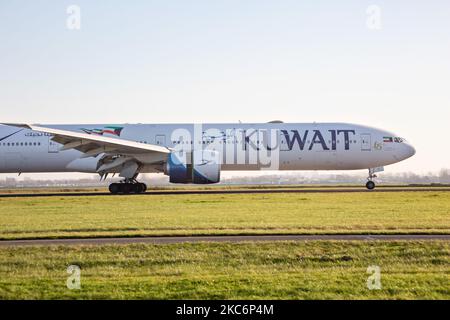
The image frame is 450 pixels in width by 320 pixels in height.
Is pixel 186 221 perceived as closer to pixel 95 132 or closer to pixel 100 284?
pixel 100 284

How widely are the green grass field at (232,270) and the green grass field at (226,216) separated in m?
2.68

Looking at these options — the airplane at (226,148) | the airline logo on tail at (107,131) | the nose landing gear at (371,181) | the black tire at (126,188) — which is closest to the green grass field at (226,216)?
the black tire at (126,188)

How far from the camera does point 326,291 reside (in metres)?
10.6

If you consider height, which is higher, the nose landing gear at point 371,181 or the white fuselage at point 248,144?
the white fuselage at point 248,144

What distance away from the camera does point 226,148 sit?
1527 inches

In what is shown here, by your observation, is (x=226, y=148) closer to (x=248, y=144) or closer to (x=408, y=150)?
(x=248, y=144)

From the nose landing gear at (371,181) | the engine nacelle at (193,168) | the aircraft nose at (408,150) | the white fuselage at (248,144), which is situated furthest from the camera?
the nose landing gear at (371,181)

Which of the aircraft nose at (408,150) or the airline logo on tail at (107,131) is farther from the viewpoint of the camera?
the airline logo on tail at (107,131)

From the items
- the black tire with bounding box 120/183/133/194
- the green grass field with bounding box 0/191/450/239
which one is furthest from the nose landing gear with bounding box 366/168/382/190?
the black tire with bounding box 120/183/133/194

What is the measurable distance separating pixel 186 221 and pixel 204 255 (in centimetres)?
656

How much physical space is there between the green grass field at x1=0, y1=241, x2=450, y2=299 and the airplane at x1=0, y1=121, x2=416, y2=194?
2247cm

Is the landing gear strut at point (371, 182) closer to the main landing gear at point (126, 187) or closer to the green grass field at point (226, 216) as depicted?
the green grass field at point (226, 216)

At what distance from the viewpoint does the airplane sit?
38.0m

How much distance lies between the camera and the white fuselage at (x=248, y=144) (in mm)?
38875
